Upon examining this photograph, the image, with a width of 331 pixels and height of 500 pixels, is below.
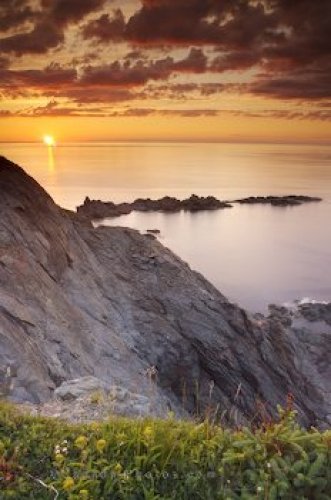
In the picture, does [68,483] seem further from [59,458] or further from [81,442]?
[81,442]

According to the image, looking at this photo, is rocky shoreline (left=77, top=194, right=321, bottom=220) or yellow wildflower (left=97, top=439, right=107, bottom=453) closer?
yellow wildflower (left=97, top=439, right=107, bottom=453)

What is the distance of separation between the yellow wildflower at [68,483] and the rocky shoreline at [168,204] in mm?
94554

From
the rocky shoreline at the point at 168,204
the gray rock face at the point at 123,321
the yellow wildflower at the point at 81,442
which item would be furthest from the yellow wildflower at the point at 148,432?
the rocky shoreline at the point at 168,204

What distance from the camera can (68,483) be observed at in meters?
5.62

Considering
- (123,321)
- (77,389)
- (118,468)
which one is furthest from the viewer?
(123,321)

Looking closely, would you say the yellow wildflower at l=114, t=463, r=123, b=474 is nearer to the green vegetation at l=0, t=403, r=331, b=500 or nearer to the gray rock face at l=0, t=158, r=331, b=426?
the green vegetation at l=0, t=403, r=331, b=500

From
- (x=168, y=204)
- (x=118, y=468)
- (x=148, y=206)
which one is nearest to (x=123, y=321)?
(x=118, y=468)

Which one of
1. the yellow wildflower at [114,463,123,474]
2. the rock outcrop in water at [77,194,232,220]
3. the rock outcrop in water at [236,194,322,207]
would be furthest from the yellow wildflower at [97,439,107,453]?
the rock outcrop in water at [236,194,322,207]

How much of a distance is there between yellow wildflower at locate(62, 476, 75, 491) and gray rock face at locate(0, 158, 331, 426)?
29.8 ft

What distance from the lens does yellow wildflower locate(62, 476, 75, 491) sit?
5625 mm

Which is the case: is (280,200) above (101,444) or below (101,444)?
below

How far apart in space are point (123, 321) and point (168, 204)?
10387 centimetres

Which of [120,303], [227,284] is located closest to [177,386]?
[120,303]

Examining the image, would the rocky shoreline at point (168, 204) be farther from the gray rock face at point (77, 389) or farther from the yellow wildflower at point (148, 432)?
the yellow wildflower at point (148, 432)
